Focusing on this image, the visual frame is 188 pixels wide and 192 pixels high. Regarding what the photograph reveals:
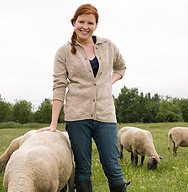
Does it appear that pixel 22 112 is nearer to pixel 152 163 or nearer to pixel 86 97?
pixel 152 163

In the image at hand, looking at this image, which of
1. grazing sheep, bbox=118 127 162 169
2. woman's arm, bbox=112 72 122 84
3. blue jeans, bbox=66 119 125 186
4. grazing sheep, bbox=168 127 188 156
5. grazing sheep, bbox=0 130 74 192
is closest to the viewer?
grazing sheep, bbox=0 130 74 192

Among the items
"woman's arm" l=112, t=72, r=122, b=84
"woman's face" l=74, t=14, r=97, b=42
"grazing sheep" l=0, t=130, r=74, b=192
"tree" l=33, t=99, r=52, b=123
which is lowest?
"grazing sheep" l=0, t=130, r=74, b=192

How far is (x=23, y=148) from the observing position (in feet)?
18.6

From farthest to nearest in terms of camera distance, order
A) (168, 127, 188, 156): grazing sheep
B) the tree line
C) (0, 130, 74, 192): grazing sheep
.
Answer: the tree line, (168, 127, 188, 156): grazing sheep, (0, 130, 74, 192): grazing sheep

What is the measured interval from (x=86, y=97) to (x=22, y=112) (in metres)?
84.4

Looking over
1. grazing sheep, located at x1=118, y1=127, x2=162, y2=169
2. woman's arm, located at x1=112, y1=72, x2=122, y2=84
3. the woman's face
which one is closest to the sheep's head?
grazing sheep, located at x1=118, y1=127, x2=162, y2=169

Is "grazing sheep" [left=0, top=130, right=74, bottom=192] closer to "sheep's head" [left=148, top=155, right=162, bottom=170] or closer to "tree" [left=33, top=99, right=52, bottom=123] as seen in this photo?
"sheep's head" [left=148, top=155, right=162, bottom=170]

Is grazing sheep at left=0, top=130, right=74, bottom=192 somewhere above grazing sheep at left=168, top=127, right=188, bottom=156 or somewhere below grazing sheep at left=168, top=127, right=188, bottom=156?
below

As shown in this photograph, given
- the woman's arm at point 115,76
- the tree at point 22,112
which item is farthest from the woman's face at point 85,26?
the tree at point 22,112

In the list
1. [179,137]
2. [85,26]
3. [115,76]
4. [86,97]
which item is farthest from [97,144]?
[179,137]

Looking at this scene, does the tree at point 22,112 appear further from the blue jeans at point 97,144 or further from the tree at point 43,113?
the blue jeans at point 97,144

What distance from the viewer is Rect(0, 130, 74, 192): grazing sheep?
5055 mm

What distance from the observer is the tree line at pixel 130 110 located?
275 feet

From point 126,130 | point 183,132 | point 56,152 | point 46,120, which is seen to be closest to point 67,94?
point 56,152
